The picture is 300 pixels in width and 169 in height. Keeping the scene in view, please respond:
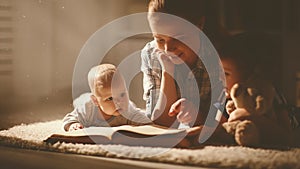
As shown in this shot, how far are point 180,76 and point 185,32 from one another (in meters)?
0.10

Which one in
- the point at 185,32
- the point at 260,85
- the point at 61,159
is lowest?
the point at 61,159

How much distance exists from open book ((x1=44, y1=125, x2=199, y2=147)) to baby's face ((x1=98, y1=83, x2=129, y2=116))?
0.09 m

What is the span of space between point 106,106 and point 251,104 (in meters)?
0.34

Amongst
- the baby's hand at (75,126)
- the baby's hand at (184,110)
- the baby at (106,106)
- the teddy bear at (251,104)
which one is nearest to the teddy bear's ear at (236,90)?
the teddy bear at (251,104)

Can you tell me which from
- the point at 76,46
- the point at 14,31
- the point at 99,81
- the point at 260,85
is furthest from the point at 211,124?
the point at 14,31

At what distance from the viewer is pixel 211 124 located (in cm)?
90

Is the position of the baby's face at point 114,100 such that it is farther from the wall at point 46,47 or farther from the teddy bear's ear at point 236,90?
the teddy bear's ear at point 236,90

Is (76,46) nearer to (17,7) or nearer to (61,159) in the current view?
(17,7)

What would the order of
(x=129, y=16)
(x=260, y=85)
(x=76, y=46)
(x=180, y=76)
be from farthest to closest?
(x=76, y=46)
(x=129, y=16)
(x=180, y=76)
(x=260, y=85)

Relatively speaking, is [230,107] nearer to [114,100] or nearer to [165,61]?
[165,61]

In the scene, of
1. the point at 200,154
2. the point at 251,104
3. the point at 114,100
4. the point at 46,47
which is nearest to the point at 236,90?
the point at 251,104

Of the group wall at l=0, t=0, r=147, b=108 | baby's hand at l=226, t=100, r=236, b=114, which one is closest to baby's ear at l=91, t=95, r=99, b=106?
wall at l=0, t=0, r=147, b=108

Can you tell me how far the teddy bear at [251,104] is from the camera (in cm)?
83

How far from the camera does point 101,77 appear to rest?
1017 mm
